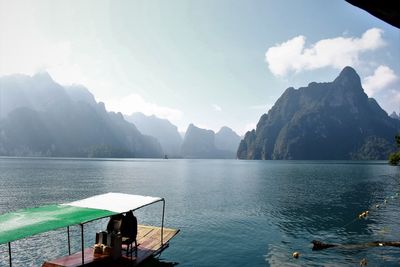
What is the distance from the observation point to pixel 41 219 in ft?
59.2

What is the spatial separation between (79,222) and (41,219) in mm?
2093

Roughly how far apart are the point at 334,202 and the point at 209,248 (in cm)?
3829

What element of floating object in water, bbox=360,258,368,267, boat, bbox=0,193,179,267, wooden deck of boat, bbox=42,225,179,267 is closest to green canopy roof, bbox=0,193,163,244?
boat, bbox=0,193,179,267

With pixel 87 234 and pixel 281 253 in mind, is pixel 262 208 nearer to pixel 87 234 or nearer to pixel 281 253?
pixel 281 253

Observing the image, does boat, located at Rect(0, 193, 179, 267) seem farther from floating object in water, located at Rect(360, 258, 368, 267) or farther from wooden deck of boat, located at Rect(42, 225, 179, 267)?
floating object in water, located at Rect(360, 258, 368, 267)

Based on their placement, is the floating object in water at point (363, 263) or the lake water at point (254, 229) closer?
the floating object in water at point (363, 263)

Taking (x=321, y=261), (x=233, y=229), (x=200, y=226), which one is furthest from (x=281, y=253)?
(x=200, y=226)

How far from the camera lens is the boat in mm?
16641

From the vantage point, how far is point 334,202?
196ft

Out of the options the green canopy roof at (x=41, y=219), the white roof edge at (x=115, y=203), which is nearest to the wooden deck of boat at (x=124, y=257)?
the green canopy roof at (x=41, y=219)

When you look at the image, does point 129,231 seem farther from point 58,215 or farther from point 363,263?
point 363,263

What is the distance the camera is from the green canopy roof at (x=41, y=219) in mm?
15922

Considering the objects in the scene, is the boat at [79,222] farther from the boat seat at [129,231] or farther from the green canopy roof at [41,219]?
the boat seat at [129,231]

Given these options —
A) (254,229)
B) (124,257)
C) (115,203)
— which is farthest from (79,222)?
(254,229)
